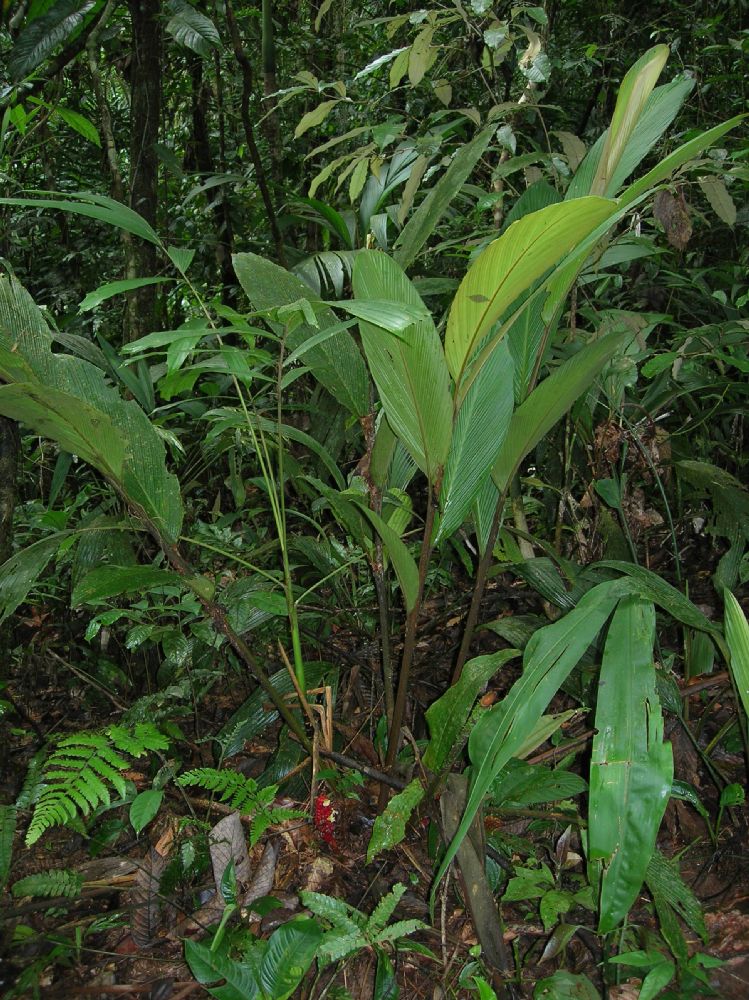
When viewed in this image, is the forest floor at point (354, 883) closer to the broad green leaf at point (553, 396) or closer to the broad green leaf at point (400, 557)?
the broad green leaf at point (400, 557)

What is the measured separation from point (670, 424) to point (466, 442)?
4.08 feet

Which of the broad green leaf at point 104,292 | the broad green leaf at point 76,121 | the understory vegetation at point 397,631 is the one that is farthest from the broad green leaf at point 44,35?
the broad green leaf at point 104,292

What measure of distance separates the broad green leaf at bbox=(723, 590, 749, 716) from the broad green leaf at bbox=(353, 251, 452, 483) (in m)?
0.42

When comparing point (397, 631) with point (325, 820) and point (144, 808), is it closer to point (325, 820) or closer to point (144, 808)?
point (325, 820)

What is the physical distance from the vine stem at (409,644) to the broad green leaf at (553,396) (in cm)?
15

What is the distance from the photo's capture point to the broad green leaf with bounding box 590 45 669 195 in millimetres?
892

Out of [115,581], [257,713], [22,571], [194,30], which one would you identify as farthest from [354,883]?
[194,30]

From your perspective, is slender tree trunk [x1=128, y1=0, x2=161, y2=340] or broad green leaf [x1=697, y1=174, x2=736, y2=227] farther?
slender tree trunk [x1=128, y1=0, x2=161, y2=340]

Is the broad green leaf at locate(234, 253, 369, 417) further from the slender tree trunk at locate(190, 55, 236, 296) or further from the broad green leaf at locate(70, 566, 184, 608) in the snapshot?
the slender tree trunk at locate(190, 55, 236, 296)

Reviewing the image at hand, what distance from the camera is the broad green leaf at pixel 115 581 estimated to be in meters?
1.15

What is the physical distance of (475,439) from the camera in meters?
1.13

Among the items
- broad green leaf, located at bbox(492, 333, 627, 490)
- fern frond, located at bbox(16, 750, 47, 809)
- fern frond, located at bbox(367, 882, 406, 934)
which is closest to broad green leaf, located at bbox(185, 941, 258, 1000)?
fern frond, located at bbox(367, 882, 406, 934)

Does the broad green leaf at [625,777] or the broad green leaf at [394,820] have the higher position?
the broad green leaf at [625,777]

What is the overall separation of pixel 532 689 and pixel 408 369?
0.42 m
